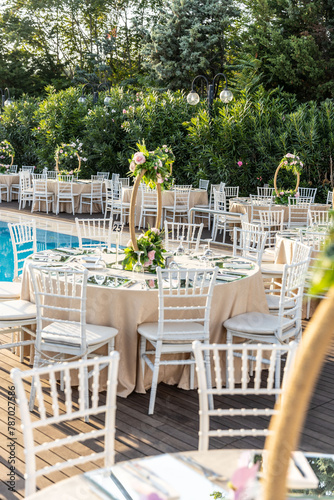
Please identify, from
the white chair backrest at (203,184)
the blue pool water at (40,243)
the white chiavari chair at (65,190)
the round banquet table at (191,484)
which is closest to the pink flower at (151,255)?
the round banquet table at (191,484)

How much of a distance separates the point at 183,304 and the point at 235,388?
77 cm

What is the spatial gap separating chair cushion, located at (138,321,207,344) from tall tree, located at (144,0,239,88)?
19899 millimetres

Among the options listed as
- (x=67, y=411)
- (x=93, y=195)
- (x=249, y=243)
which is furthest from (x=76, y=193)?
(x=67, y=411)

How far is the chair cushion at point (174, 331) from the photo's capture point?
3.86 metres

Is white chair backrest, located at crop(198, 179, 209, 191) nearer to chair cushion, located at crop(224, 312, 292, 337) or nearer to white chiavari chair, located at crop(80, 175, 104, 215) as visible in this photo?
white chiavari chair, located at crop(80, 175, 104, 215)

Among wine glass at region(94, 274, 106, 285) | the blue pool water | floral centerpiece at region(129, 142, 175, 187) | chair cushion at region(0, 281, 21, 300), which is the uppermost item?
floral centerpiece at region(129, 142, 175, 187)

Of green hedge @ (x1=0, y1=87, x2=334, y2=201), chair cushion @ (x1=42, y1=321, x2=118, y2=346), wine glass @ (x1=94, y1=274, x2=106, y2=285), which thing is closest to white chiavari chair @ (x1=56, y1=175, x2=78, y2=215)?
green hedge @ (x1=0, y1=87, x2=334, y2=201)

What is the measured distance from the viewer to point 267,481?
3.11 feet

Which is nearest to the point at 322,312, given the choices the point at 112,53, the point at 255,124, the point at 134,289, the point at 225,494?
the point at 225,494

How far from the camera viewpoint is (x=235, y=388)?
4.20 m

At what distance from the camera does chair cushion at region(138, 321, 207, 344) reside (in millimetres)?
3861

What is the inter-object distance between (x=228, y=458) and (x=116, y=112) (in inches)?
591

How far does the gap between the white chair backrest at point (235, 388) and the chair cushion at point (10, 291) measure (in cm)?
177

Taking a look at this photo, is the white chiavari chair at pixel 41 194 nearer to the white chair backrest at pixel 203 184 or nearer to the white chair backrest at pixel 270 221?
the white chair backrest at pixel 203 184
